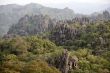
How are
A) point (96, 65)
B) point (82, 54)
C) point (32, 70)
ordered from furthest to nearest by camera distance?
point (82, 54), point (96, 65), point (32, 70)

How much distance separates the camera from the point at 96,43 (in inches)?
4518

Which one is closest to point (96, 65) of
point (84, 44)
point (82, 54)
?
point (82, 54)

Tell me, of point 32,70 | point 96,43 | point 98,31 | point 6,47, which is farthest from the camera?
point 98,31

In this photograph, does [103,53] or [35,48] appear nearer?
[103,53]

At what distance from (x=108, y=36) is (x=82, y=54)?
24.8m

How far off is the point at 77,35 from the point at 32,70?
241 feet

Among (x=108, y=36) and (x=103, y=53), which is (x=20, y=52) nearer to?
(x=103, y=53)

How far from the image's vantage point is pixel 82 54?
319 ft

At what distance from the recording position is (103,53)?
9919 cm

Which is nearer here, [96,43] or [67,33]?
[96,43]

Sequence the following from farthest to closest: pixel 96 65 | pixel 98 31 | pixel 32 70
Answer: pixel 98 31
pixel 96 65
pixel 32 70

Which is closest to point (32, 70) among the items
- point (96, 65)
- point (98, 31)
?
point (96, 65)

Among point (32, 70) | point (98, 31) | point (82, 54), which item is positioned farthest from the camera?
point (98, 31)

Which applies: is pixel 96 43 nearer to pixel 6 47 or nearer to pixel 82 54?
pixel 82 54
